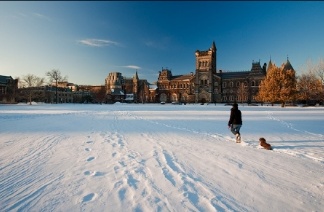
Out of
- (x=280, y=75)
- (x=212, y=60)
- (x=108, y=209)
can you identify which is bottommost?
(x=108, y=209)

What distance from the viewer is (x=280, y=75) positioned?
1825 inches

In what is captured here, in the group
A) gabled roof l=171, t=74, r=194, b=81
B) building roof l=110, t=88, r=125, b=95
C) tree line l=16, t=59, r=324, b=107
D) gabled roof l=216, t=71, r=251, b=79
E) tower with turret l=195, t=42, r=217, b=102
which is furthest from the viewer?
building roof l=110, t=88, r=125, b=95

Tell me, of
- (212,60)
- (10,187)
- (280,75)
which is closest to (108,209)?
(10,187)

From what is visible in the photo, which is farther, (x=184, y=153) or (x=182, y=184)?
(x=184, y=153)

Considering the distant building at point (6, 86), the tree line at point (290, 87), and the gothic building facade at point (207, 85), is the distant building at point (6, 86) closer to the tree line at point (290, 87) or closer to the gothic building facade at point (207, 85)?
the gothic building facade at point (207, 85)

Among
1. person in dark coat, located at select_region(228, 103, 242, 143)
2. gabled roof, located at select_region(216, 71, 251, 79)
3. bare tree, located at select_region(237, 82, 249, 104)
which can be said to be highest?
gabled roof, located at select_region(216, 71, 251, 79)

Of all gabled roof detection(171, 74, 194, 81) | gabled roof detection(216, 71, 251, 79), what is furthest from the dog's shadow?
gabled roof detection(171, 74, 194, 81)

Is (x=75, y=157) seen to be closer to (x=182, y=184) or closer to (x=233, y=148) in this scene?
(x=182, y=184)

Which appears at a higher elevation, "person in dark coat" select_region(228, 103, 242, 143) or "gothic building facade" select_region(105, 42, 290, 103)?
"gothic building facade" select_region(105, 42, 290, 103)

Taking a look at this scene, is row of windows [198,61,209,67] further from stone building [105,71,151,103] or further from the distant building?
the distant building

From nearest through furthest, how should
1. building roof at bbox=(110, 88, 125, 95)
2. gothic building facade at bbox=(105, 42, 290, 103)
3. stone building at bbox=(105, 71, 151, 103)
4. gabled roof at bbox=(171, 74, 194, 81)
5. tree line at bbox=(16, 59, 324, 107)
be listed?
tree line at bbox=(16, 59, 324, 107) < gothic building facade at bbox=(105, 42, 290, 103) < gabled roof at bbox=(171, 74, 194, 81) < stone building at bbox=(105, 71, 151, 103) < building roof at bbox=(110, 88, 125, 95)

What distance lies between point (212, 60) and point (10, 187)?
83278 mm

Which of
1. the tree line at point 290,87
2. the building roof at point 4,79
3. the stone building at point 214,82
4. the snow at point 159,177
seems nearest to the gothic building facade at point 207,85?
the stone building at point 214,82

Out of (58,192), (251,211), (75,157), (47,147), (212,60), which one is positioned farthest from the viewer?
(212,60)
